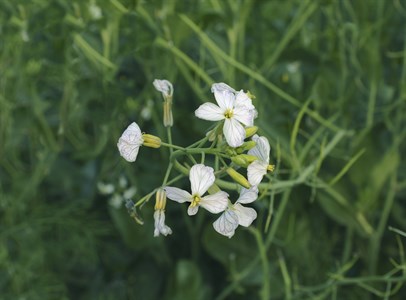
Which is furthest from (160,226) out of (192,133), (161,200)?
(192,133)

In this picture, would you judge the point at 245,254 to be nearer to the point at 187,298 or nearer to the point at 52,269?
the point at 187,298

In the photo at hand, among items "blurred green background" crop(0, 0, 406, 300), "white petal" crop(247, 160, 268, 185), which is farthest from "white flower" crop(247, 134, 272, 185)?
"blurred green background" crop(0, 0, 406, 300)

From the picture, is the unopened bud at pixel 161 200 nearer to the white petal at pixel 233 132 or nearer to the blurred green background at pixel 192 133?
the white petal at pixel 233 132

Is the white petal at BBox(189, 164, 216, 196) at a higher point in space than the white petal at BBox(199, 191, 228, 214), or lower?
higher

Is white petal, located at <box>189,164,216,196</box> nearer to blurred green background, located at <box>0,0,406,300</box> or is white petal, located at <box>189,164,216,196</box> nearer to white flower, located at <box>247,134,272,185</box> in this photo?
white flower, located at <box>247,134,272,185</box>

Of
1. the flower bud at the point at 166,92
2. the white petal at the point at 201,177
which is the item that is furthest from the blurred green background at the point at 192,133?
the white petal at the point at 201,177

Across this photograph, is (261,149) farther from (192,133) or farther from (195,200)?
(192,133)

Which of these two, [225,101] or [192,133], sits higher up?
[225,101]

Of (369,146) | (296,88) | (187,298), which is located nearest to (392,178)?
(369,146)
